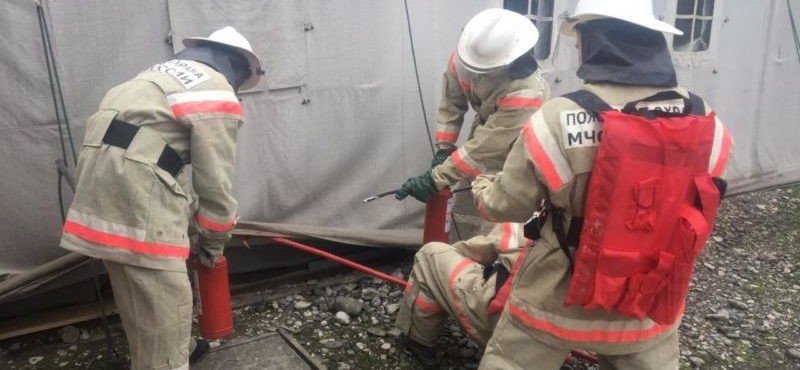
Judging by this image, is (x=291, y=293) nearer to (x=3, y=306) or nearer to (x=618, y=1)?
(x=3, y=306)

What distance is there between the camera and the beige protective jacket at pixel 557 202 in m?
1.96

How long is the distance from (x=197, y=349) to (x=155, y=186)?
1.15m

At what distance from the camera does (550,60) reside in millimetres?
4836

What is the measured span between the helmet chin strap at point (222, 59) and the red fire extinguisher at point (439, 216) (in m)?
1.41

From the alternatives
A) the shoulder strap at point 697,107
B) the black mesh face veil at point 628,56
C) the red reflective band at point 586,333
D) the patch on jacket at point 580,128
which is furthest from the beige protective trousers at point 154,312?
the shoulder strap at point 697,107

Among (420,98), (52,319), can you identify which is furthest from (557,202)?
(52,319)

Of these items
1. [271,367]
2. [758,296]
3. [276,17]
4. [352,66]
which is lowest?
[758,296]

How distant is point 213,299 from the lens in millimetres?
3145

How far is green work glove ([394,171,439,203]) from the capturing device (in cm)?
363

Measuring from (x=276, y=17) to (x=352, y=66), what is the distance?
568 millimetres

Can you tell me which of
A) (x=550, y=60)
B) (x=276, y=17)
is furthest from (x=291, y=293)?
(x=550, y=60)

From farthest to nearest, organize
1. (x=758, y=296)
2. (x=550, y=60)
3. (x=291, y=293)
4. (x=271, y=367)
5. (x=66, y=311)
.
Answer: (x=550, y=60)
(x=758, y=296)
(x=291, y=293)
(x=66, y=311)
(x=271, y=367)

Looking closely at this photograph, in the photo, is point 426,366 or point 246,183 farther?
point 246,183

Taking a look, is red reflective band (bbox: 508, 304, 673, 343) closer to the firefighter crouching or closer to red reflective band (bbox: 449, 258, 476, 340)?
red reflective band (bbox: 449, 258, 476, 340)
